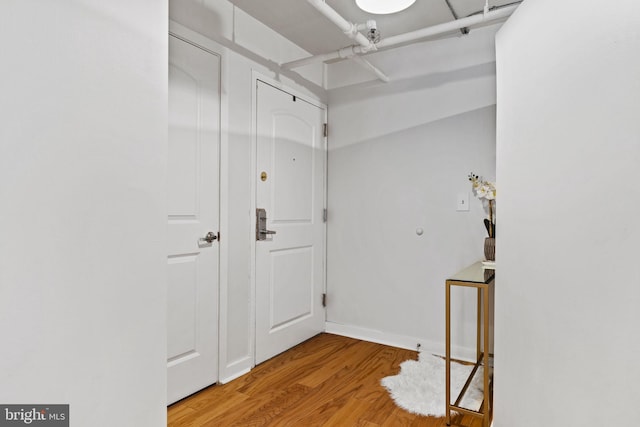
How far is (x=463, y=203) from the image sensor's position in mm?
2713

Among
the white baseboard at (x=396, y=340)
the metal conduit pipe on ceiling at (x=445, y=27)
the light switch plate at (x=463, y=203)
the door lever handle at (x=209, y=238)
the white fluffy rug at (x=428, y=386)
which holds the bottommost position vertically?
the white fluffy rug at (x=428, y=386)

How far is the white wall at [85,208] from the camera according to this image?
864 millimetres

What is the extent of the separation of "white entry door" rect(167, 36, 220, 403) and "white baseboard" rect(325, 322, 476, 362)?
124cm

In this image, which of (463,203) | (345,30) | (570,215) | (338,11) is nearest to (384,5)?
(345,30)

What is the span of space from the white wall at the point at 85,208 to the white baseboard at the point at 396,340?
213cm

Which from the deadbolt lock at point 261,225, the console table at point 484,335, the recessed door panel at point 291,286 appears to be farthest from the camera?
the recessed door panel at point 291,286

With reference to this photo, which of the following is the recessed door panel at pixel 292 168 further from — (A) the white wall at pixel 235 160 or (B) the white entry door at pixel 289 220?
(A) the white wall at pixel 235 160

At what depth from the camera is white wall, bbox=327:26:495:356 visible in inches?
106

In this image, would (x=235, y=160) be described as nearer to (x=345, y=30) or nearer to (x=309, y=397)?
(x=345, y=30)

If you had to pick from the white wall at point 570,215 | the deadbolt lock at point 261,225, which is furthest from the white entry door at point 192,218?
the white wall at point 570,215

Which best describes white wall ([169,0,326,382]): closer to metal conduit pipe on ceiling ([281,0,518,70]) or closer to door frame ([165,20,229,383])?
door frame ([165,20,229,383])

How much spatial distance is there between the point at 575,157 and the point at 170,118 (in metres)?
1.86
